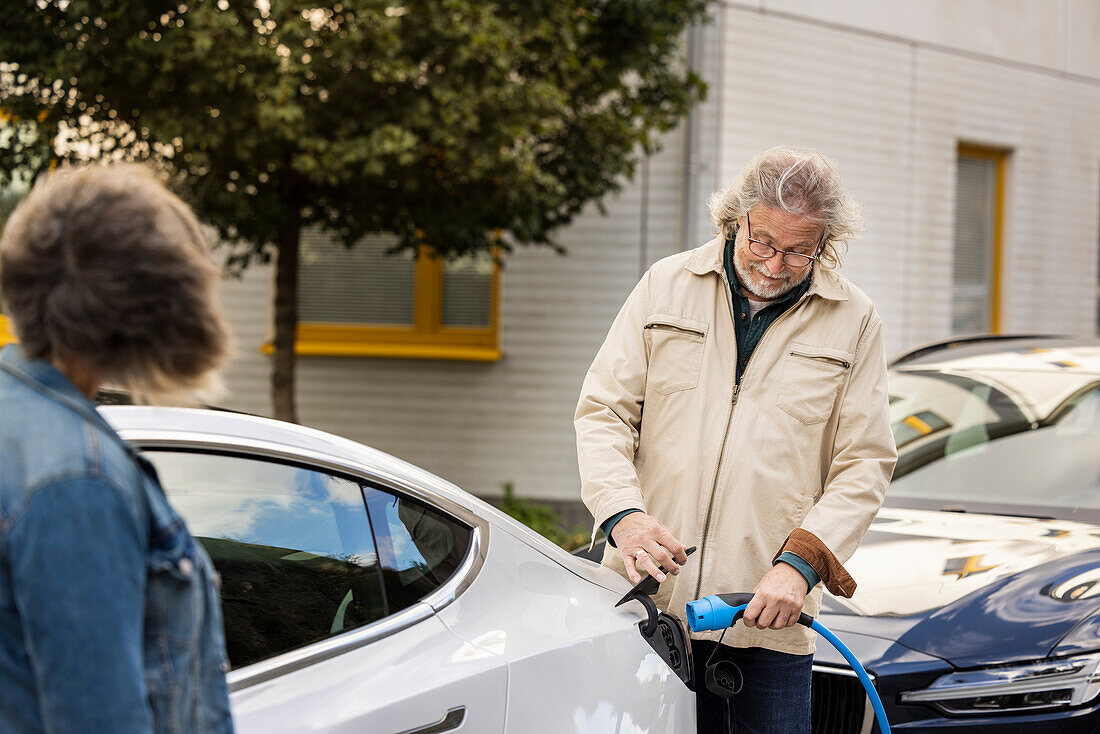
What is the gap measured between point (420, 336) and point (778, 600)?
6.43m

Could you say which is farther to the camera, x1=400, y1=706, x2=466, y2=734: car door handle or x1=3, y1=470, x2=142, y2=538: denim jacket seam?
x1=400, y1=706, x2=466, y2=734: car door handle

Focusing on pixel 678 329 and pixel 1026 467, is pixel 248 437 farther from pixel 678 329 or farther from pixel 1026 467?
pixel 1026 467

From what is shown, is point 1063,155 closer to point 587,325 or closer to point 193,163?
point 587,325

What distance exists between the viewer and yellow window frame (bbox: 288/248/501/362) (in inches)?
317

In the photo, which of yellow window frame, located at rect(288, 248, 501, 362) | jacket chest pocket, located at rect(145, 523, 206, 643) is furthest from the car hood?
yellow window frame, located at rect(288, 248, 501, 362)

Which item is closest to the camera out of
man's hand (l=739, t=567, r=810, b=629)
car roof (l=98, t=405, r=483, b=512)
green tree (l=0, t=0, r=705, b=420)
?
car roof (l=98, t=405, r=483, b=512)

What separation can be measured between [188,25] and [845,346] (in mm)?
3873

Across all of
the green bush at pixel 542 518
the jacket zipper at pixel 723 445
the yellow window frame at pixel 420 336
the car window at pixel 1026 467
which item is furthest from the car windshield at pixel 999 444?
the yellow window frame at pixel 420 336

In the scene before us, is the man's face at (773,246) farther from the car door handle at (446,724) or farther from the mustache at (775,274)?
the car door handle at (446,724)

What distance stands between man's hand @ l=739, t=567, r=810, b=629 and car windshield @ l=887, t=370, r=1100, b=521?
1585 mm

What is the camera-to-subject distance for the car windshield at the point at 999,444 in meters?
3.43

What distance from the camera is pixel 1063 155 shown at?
9797mm

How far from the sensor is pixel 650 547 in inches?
79.0

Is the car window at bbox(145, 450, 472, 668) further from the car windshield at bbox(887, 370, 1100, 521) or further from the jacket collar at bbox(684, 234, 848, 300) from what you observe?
the car windshield at bbox(887, 370, 1100, 521)
